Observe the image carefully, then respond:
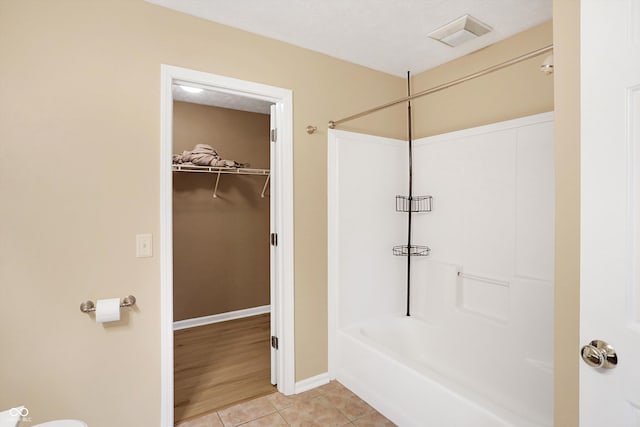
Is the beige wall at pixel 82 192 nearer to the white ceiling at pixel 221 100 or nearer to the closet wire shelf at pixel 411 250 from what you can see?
the white ceiling at pixel 221 100

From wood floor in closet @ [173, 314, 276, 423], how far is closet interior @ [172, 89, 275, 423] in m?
0.01

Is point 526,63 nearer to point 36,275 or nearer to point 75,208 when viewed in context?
point 75,208

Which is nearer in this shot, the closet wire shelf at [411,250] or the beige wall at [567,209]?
the beige wall at [567,209]

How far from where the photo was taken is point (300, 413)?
7.23 feet

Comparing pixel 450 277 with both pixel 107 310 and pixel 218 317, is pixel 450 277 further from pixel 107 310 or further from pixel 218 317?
pixel 218 317

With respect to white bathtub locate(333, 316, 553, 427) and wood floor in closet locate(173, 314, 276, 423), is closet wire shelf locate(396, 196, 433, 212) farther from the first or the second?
wood floor in closet locate(173, 314, 276, 423)

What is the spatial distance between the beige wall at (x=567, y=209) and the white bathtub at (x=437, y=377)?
1.48 ft

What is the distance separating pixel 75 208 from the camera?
174cm

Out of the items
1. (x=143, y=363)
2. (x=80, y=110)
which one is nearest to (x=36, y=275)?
(x=143, y=363)

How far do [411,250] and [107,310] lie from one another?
226cm

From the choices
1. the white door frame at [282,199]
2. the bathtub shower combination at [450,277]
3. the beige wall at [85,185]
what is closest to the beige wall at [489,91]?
the beige wall at [85,185]

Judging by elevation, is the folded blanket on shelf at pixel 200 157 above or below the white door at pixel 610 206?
above

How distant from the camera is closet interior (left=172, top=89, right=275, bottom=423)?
11.1 ft

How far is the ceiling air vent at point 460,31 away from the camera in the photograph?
2.13 m
